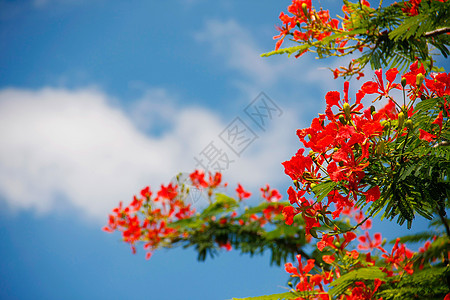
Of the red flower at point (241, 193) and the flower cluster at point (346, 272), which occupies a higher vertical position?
the red flower at point (241, 193)

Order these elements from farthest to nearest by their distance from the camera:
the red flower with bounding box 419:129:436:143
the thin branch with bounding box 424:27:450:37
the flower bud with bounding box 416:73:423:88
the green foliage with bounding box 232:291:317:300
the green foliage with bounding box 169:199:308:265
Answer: the green foliage with bounding box 169:199:308:265 → the thin branch with bounding box 424:27:450:37 → the green foliage with bounding box 232:291:317:300 → the flower bud with bounding box 416:73:423:88 → the red flower with bounding box 419:129:436:143

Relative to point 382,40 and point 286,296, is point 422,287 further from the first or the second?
point 382,40

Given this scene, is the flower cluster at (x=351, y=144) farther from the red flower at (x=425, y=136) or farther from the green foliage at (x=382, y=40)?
the green foliage at (x=382, y=40)

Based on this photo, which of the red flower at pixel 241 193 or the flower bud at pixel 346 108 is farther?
the red flower at pixel 241 193

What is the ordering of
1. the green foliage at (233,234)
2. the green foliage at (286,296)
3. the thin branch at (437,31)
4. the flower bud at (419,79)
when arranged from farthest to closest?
1. the green foliage at (233,234)
2. the thin branch at (437,31)
3. the green foliage at (286,296)
4. the flower bud at (419,79)

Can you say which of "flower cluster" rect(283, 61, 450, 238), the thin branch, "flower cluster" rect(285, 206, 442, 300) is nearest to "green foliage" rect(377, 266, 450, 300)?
"flower cluster" rect(285, 206, 442, 300)

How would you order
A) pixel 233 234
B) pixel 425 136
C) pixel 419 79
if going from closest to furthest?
pixel 425 136 → pixel 419 79 → pixel 233 234

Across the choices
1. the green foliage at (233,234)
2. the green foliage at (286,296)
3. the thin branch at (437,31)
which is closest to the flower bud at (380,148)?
the green foliage at (286,296)

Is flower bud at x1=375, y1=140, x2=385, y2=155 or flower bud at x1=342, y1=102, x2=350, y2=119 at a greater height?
flower bud at x1=342, y1=102, x2=350, y2=119

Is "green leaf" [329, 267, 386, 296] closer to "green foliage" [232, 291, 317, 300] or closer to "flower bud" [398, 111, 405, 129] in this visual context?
"green foliage" [232, 291, 317, 300]

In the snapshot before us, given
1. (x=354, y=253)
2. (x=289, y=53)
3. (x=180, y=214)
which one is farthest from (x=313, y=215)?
(x=180, y=214)

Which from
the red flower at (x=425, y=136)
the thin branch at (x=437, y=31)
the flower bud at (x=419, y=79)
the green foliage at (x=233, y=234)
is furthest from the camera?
the green foliage at (x=233, y=234)

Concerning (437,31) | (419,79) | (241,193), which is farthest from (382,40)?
(241,193)

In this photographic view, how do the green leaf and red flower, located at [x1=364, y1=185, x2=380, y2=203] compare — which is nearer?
red flower, located at [x1=364, y1=185, x2=380, y2=203]
